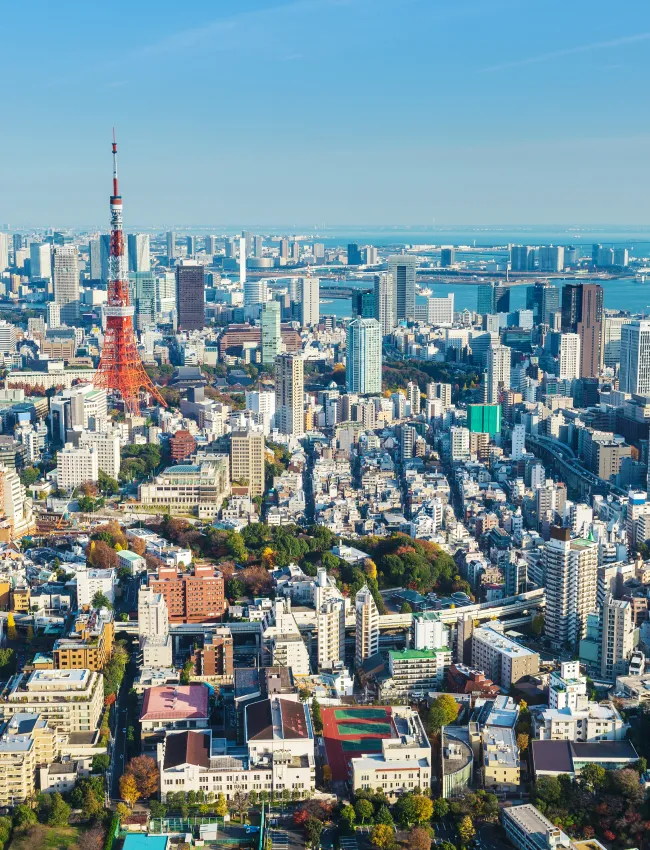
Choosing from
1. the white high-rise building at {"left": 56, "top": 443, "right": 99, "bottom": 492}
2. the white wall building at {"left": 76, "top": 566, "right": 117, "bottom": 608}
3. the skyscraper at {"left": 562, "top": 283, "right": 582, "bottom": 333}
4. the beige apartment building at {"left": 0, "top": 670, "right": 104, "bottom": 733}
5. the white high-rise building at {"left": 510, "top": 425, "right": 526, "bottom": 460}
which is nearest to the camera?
the beige apartment building at {"left": 0, "top": 670, "right": 104, "bottom": 733}

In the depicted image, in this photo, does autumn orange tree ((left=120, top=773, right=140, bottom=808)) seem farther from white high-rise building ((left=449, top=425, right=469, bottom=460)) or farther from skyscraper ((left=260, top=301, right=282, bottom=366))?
skyscraper ((left=260, top=301, right=282, bottom=366))

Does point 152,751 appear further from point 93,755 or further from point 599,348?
point 599,348

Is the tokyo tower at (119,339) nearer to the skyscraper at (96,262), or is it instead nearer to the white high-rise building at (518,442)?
the white high-rise building at (518,442)

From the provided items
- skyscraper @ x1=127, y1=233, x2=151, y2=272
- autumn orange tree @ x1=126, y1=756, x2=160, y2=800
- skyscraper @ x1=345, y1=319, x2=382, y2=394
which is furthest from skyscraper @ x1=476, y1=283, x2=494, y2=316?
autumn orange tree @ x1=126, y1=756, x2=160, y2=800

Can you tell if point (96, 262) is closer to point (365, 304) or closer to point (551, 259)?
point (365, 304)

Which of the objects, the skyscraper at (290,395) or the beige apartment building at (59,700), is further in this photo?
the skyscraper at (290,395)

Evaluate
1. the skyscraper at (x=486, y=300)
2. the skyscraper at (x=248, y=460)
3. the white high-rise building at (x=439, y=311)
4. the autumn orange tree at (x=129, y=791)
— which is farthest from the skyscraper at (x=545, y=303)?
the autumn orange tree at (x=129, y=791)

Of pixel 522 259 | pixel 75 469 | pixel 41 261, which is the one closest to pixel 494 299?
pixel 41 261
